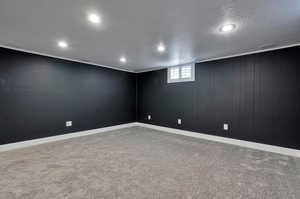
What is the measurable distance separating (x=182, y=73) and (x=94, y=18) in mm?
3118

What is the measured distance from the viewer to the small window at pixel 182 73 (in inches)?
163

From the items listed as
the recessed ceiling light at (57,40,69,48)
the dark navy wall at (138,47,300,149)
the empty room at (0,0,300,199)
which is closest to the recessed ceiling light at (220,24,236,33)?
the empty room at (0,0,300,199)

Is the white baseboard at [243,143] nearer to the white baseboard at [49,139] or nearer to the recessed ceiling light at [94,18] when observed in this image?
the white baseboard at [49,139]

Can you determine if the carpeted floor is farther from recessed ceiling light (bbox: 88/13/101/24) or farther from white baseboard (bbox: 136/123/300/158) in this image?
recessed ceiling light (bbox: 88/13/101/24)

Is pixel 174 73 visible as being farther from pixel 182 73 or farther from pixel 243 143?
pixel 243 143

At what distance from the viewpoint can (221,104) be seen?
3.62 metres

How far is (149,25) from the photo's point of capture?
6.55 feet

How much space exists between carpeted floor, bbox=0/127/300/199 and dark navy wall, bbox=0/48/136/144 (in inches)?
23.4

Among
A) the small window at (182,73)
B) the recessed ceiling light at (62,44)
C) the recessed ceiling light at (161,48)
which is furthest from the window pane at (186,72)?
the recessed ceiling light at (62,44)

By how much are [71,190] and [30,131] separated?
240cm

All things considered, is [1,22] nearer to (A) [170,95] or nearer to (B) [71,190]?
(B) [71,190]

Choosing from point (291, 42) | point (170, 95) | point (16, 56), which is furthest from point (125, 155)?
point (291, 42)

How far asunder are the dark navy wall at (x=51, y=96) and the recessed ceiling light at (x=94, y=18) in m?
2.41

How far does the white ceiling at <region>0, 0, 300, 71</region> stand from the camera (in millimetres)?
1550
